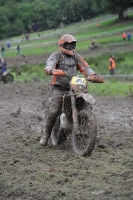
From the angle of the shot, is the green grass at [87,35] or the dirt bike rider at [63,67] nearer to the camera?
the dirt bike rider at [63,67]

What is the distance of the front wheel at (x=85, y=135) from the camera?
825 cm

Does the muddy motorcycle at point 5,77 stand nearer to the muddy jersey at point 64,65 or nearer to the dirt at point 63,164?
the dirt at point 63,164

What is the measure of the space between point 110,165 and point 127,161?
348 mm

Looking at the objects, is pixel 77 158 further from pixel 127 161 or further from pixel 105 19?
pixel 105 19

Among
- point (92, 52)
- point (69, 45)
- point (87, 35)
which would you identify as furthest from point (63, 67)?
point (87, 35)

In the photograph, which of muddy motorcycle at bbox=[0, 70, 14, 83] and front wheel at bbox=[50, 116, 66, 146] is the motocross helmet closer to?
front wheel at bbox=[50, 116, 66, 146]

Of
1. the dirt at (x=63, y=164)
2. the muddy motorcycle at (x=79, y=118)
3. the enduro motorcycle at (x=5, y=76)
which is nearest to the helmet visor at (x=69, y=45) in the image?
the muddy motorcycle at (x=79, y=118)

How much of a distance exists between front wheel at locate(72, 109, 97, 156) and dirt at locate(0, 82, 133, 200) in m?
0.15

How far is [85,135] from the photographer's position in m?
8.60

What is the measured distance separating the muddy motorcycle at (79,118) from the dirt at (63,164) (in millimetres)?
218

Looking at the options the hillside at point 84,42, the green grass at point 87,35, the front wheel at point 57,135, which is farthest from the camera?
the green grass at point 87,35

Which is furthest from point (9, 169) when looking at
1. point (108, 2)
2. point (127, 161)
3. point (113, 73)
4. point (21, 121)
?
point (108, 2)

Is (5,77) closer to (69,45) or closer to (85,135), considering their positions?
(69,45)

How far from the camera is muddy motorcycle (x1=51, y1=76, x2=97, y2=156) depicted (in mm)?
8312
